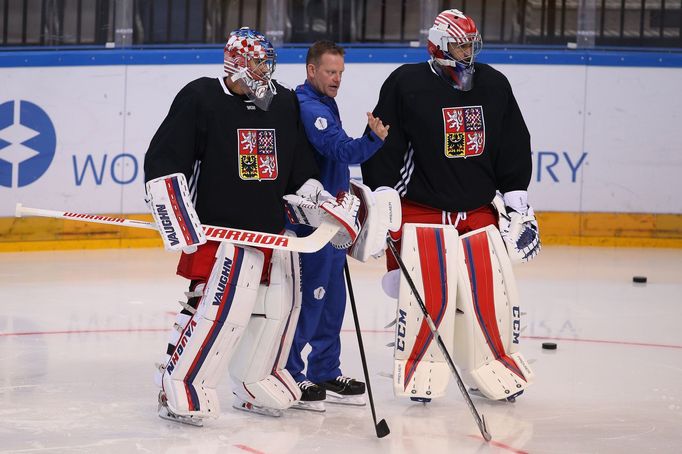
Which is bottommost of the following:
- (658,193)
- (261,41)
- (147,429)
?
(147,429)

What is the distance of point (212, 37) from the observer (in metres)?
9.51

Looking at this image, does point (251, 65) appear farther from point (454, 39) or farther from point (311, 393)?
point (311, 393)

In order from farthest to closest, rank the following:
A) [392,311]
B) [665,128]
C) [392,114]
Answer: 1. [665,128]
2. [392,311]
3. [392,114]

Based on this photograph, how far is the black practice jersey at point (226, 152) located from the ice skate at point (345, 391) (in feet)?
2.43

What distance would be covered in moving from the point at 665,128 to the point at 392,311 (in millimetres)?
3359

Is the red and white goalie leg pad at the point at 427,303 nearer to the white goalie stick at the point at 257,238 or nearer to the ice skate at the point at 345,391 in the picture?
the ice skate at the point at 345,391

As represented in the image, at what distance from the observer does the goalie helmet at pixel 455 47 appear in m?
4.95

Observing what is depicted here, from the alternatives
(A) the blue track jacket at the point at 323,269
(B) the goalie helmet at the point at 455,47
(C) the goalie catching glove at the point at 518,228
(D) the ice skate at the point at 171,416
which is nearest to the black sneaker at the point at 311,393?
(A) the blue track jacket at the point at 323,269

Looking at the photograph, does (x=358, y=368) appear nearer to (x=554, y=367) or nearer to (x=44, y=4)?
(x=554, y=367)

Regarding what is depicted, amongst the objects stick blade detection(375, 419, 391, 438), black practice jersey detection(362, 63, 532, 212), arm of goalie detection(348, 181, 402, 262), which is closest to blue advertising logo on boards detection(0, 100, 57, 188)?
black practice jersey detection(362, 63, 532, 212)

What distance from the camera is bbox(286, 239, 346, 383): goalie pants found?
4.95 m

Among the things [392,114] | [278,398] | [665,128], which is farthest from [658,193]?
[278,398]

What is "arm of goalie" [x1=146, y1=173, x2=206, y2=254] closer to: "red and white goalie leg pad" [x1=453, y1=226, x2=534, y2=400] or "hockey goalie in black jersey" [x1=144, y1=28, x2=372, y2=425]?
"hockey goalie in black jersey" [x1=144, y1=28, x2=372, y2=425]

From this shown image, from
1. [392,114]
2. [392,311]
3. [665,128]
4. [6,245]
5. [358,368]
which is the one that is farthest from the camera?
[665,128]
